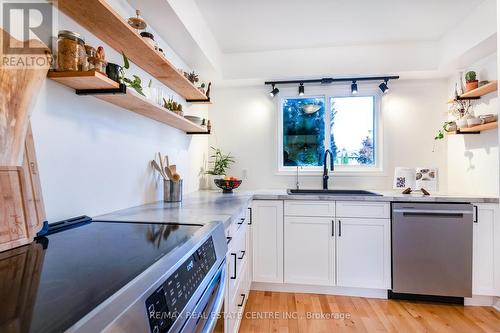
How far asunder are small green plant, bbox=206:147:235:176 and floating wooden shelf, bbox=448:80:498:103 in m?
2.46

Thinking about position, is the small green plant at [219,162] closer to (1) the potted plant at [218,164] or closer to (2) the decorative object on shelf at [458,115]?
(1) the potted plant at [218,164]

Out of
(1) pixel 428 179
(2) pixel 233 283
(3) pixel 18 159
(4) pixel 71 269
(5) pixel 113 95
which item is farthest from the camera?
(1) pixel 428 179

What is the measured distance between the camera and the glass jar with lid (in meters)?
1.01

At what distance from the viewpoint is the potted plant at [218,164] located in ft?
9.85

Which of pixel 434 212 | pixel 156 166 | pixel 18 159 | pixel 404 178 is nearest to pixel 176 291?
pixel 18 159

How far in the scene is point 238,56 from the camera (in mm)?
2973

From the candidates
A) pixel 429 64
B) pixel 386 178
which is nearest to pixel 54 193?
pixel 386 178

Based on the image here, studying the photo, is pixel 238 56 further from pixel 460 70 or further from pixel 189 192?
pixel 460 70

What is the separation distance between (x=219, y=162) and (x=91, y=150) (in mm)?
1841

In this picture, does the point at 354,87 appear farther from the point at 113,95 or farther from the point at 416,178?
the point at 113,95

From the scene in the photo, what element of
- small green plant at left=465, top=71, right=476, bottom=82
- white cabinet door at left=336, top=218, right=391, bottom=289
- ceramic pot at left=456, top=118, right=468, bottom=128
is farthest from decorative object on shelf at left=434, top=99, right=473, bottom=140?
white cabinet door at left=336, top=218, right=391, bottom=289

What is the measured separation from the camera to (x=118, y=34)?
4.19 ft

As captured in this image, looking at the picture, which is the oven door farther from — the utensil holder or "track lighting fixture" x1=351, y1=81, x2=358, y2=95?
"track lighting fixture" x1=351, y1=81, x2=358, y2=95

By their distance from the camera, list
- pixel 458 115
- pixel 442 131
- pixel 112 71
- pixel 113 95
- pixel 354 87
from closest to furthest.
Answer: pixel 112 71 < pixel 113 95 < pixel 458 115 < pixel 442 131 < pixel 354 87
